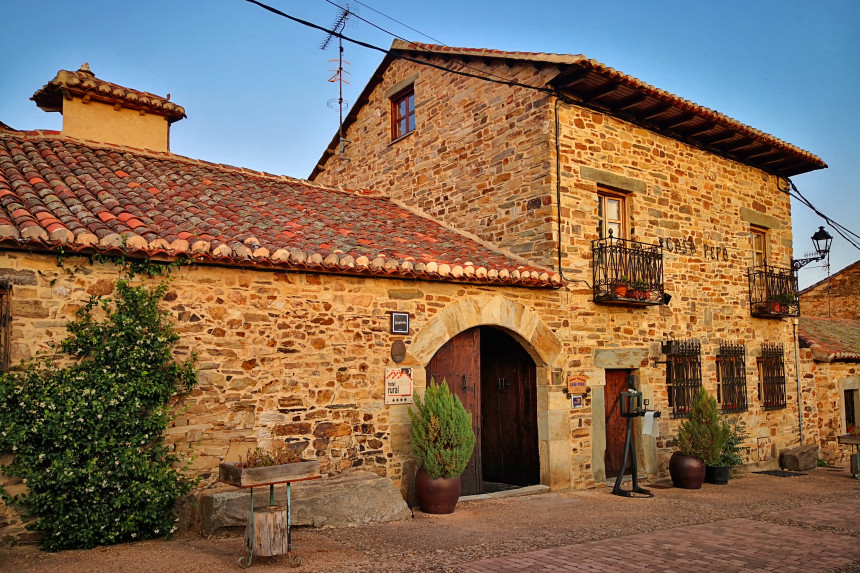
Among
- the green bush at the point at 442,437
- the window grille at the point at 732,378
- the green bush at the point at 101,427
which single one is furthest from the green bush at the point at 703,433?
the green bush at the point at 101,427

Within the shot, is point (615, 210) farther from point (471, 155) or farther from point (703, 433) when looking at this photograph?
point (703, 433)

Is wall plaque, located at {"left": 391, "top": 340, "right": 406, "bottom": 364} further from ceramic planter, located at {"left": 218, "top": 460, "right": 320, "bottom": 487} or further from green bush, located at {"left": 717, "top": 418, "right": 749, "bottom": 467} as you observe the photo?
green bush, located at {"left": 717, "top": 418, "right": 749, "bottom": 467}

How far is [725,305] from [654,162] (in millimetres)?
2987

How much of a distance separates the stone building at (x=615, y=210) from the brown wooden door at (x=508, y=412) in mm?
280

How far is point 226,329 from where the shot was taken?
6.75 m

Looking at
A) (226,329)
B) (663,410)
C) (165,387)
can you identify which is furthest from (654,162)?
(165,387)

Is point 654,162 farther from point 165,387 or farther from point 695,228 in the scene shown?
point 165,387

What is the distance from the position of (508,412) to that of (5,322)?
6.56 meters

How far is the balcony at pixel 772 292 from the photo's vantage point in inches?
489

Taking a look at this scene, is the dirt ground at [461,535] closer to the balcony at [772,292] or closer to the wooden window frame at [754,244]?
the balcony at [772,292]

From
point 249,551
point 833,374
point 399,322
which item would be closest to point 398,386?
point 399,322

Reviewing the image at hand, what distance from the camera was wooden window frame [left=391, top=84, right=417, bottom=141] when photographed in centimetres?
1266

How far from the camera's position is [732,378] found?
11.8 metres

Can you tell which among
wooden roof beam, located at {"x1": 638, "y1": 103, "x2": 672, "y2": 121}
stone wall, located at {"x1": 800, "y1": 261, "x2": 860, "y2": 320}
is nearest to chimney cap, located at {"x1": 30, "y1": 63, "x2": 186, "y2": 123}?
wooden roof beam, located at {"x1": 638, "y1": 103, "x2": 672, "y2": 121}
